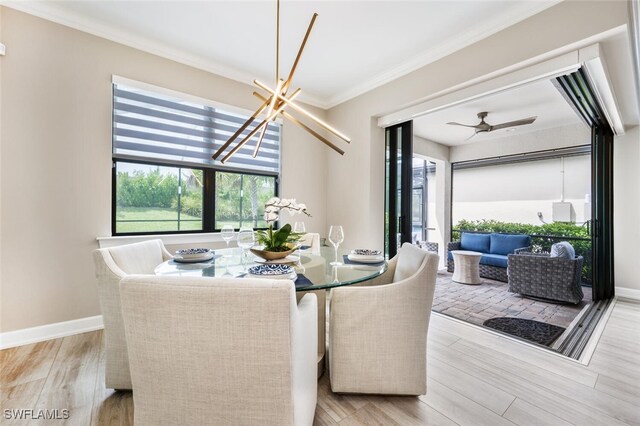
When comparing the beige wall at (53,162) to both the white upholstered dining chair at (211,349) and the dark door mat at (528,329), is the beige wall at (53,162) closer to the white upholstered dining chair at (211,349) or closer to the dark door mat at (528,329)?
the white upholstered dining chair at (211,349)

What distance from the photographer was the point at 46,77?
→ 234 cm

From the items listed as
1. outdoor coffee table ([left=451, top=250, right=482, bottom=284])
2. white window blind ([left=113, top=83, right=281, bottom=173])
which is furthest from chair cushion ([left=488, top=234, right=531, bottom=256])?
white window blind ([left=113, top=83, right=281, bottom=173])

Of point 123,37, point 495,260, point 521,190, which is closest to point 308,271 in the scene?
point 123,37

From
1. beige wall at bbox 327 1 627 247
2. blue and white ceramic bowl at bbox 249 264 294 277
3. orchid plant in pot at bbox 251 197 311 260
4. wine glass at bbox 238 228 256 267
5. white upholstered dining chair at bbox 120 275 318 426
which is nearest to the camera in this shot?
white upholstered dining chair at bbox 120 275 318 426

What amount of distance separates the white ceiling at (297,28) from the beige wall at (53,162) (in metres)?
0.22

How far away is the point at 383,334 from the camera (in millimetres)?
1562

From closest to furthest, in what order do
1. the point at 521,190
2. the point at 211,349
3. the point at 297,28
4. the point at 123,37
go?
the point at 211,349 → the point at 297,28 → the point at 123,37 → the point at 521,190

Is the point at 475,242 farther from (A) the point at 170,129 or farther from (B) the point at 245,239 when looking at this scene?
(A) the point at 170,129

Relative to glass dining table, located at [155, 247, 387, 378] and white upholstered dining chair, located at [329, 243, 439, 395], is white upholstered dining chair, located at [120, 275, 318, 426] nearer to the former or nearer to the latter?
glass dining table, located at [155, 247, 387, 378]

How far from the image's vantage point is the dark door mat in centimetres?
246

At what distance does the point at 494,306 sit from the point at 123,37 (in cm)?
495

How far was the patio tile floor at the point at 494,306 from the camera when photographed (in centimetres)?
301

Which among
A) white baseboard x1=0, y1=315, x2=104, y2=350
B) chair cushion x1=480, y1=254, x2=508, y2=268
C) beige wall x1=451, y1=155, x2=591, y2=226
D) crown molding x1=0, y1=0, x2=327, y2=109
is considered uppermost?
crown molding x1=0, y1=0, x2=327, y2=109

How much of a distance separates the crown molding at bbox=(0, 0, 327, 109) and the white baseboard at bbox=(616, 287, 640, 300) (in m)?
5.72
